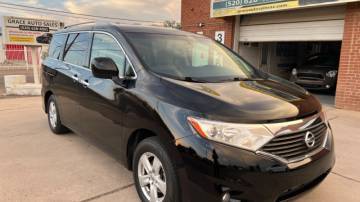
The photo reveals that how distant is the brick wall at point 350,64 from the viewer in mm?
7840

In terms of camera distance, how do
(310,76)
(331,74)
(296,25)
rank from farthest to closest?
(310,76) → (331,74) → (296,25)

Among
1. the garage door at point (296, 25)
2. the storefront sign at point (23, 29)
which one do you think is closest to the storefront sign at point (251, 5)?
the garage door at point (296, 25)

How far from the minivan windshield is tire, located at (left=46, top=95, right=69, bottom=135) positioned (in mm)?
2503

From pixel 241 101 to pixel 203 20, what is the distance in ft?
34.4

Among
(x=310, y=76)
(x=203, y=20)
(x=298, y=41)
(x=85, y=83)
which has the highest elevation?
(x=203, y=20)

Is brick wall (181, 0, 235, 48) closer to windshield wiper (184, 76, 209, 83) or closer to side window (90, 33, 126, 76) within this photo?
side window (90, 33, 126, 76)

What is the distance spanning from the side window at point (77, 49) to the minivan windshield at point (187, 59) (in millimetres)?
1018

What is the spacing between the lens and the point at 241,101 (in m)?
2.62

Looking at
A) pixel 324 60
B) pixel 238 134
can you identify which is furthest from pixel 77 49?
pixel 324 60

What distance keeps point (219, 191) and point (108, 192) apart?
1572 millimetres

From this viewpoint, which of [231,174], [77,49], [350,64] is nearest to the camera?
[231,174]

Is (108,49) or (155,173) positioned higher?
(108,49)

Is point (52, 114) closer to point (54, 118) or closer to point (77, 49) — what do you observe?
point (54, 118)

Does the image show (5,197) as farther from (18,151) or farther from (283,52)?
(283,52)
